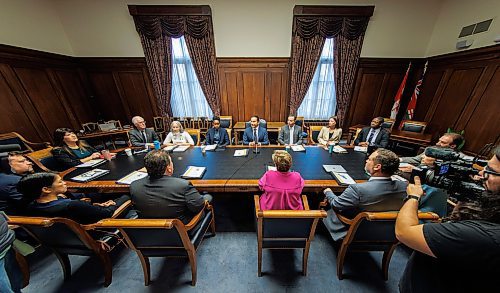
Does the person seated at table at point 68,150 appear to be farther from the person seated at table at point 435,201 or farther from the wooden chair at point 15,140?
the person seated at table at point 435,201

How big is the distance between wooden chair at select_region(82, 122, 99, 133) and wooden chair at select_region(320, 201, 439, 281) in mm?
5850

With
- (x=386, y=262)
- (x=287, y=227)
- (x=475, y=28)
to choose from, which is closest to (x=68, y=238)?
(x=287, y=227)

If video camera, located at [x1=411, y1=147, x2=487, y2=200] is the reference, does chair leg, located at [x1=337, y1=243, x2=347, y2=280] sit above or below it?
below

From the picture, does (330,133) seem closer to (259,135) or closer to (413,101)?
(259,135)

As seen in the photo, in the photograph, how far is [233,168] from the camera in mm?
2131

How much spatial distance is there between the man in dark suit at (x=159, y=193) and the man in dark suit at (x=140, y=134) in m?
2.00

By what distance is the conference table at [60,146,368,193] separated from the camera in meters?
1.80

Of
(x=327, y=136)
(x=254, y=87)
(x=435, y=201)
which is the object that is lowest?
(x=435, y=201)

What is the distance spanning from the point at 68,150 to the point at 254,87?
3923 millimetres

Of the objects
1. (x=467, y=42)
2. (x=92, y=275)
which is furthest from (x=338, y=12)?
(x=92, y=275)

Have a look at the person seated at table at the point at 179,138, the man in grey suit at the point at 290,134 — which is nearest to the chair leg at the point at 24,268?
the person seated at table at the point at 179,138

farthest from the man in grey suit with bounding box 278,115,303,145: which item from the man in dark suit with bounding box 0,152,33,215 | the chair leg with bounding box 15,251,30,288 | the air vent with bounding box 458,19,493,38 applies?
the air vent with bounding box 458,19,493,38

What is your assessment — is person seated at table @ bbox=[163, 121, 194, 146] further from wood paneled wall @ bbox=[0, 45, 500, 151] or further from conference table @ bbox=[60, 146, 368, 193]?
wood paneled wall @ bbox=[0, 45, 500, 151]

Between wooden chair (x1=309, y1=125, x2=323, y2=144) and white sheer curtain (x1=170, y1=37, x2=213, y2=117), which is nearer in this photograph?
wooden chair (x1=309, y1=125, x2=323, y2=144)
